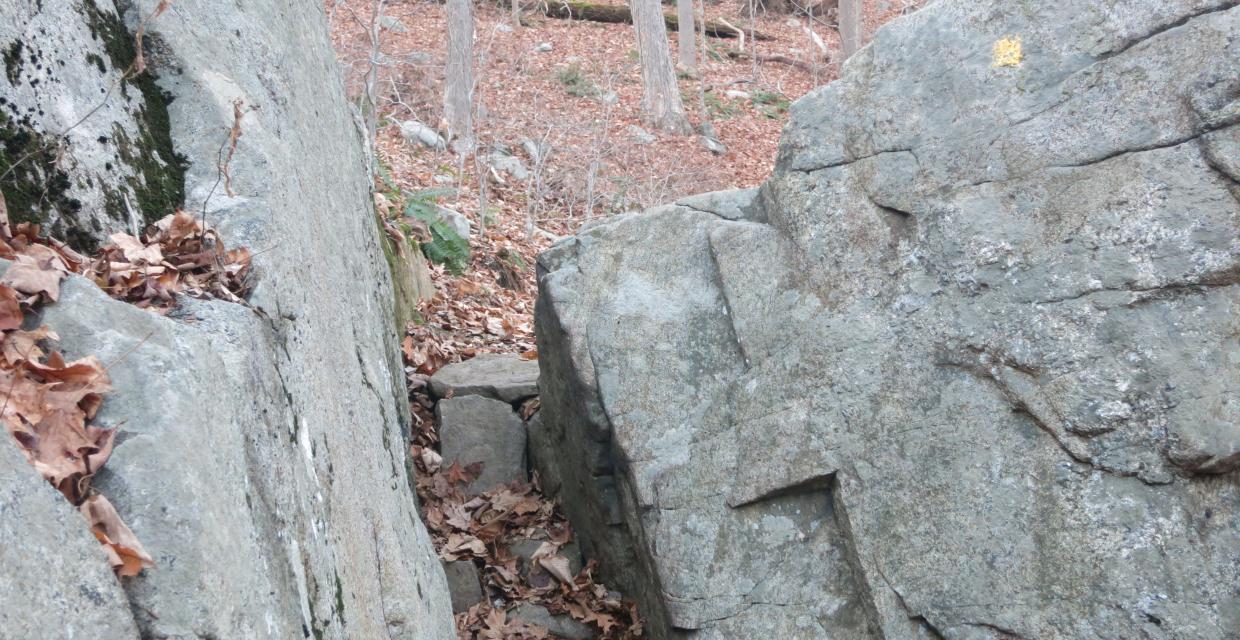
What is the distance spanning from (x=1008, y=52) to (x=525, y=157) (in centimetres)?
1047

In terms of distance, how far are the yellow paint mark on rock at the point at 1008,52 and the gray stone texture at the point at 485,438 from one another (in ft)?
10.8

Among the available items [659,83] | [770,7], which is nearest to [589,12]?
[770,7]

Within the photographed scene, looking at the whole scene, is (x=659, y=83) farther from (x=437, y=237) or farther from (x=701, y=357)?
(x=701, y=357)

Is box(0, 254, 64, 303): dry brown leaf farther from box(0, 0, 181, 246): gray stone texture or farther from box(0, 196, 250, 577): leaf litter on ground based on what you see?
box(0, 0, 181, 246): gray stone texture

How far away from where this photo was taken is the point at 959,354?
4.11m

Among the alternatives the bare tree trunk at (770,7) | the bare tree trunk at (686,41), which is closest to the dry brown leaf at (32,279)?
the bare tree trunk at (686,41)

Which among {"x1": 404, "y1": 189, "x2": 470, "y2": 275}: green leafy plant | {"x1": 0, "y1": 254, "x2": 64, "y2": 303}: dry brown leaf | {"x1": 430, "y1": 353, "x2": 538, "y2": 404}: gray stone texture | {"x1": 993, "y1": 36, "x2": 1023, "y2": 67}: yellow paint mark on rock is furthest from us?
{"x1": 404, "y1": 189, "x2": 470, "y2": 275}: green leafy plant

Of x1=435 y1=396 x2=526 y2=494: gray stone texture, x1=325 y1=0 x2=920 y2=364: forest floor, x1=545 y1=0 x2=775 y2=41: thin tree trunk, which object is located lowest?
x1=435 y1=396 x2=526 y2=494: gray stone texture

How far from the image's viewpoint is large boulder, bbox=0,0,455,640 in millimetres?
2066

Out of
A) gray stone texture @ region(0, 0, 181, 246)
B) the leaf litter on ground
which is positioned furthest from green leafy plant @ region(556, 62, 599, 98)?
the leaf litter on ground

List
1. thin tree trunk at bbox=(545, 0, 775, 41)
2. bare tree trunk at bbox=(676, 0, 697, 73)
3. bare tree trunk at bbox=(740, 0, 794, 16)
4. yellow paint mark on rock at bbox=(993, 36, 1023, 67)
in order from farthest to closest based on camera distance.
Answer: bare tree trunk at bbox=(740, 0, 794, 16)
thin tree trunk at bbox=(545, 0, 775, 41)
bare tree trunk at bbox=(676, 0, 697, 73)
yellow paint mark on rock at bbox=(993, 36, 1023, 67)

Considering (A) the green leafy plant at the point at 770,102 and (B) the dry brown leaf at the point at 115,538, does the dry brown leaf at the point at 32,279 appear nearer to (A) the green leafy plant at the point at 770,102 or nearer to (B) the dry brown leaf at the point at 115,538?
(B) the dry brown leaf at the point at 115,538

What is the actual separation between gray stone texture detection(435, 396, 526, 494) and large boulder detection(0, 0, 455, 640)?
3.55 ft

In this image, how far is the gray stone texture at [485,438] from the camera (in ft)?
19.5
